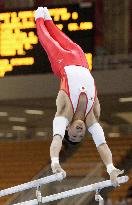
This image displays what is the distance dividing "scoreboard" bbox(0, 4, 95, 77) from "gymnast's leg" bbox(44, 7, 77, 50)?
9.87 feet

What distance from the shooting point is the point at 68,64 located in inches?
293

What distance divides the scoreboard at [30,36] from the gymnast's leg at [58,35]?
118 inches

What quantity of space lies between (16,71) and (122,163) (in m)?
4.57

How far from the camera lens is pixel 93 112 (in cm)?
714

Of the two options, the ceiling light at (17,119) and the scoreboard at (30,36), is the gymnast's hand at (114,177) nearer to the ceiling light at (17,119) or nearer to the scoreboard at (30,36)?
the scoreboard at (30,36)

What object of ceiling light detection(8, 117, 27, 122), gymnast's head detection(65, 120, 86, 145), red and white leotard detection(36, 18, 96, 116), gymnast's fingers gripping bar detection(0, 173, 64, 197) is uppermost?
red and white leotard detection(36, 18, 96, 116)

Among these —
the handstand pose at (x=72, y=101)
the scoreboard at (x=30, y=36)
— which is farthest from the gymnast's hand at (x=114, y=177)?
the scoreboard at (x=30, y=36)

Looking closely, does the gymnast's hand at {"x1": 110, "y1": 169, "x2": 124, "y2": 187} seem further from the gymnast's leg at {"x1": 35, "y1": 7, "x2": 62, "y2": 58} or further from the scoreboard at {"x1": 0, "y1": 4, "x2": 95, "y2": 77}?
the scoreboard at {"x1": 0, "y1": 4, "x2": 95, "y2": 77}

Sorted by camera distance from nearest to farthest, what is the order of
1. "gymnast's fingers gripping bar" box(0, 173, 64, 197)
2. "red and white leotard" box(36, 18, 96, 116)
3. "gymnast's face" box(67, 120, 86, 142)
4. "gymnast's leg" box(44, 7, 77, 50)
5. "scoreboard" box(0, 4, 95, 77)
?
"gymnast's fingers gripping bar" box(0, 173, 64, 197) < "gymnast's face" box(67, 120, 86, 142) < "red and white leotard" box(36, 18, 96, 116) < "gymnast's leg" box(44, 7, 77, 50) < "scoreboard" box(0, 4, 95, 77)

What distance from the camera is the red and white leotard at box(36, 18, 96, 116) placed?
700 centimetres

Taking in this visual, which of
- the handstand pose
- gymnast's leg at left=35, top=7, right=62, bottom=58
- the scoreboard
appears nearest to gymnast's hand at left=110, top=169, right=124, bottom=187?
the handstand pose

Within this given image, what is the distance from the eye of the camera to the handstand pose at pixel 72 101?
667 cm

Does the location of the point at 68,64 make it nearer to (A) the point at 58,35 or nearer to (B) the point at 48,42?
(B) the point at 48,42

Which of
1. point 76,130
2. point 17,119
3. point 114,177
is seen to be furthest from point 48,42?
point 17,119
